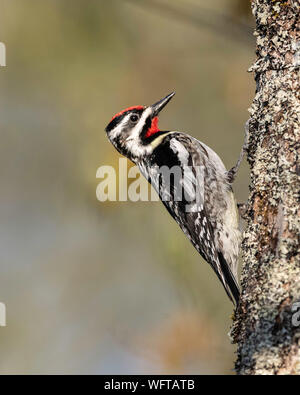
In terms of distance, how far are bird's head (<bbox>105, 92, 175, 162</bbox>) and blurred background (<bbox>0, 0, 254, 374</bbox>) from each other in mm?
1089

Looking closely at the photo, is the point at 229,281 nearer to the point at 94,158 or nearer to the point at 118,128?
the point at 118,128

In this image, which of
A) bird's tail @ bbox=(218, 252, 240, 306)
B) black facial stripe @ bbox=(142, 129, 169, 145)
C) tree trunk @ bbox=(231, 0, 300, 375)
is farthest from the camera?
black facial stripe @ bbox=(142, 129, 169, 145)

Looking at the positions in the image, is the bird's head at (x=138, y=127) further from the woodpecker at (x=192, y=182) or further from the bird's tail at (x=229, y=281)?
the bird's tail at (x=229, y=281)

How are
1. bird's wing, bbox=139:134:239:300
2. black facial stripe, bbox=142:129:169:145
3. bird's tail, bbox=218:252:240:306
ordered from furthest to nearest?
1. black facial stripe, bbox=142:129:169:145
2. bird's wing, bbox=139:134:239:300
3. bird's tail, bbox=218:252:240:306

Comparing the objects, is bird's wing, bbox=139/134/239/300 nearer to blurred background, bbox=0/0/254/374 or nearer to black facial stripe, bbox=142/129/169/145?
black facial stripe, bbox=142/129/169/145

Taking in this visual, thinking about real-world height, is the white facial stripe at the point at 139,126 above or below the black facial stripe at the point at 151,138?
above

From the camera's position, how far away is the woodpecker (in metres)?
3.87

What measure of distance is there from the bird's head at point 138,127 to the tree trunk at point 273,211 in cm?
160

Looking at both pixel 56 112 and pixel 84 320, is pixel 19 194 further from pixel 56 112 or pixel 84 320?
pixel 84 320

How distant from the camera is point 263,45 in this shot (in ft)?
9.07

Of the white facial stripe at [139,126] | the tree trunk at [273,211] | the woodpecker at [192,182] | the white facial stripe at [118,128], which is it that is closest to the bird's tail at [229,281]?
the woodpecker at [192,182]

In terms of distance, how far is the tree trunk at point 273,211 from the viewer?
216cm

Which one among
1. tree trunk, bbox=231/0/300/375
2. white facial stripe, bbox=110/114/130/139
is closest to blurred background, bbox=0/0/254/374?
white facial stripe, bbox=110/114/130/139

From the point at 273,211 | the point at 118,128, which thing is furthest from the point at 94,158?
the point at 273,211
